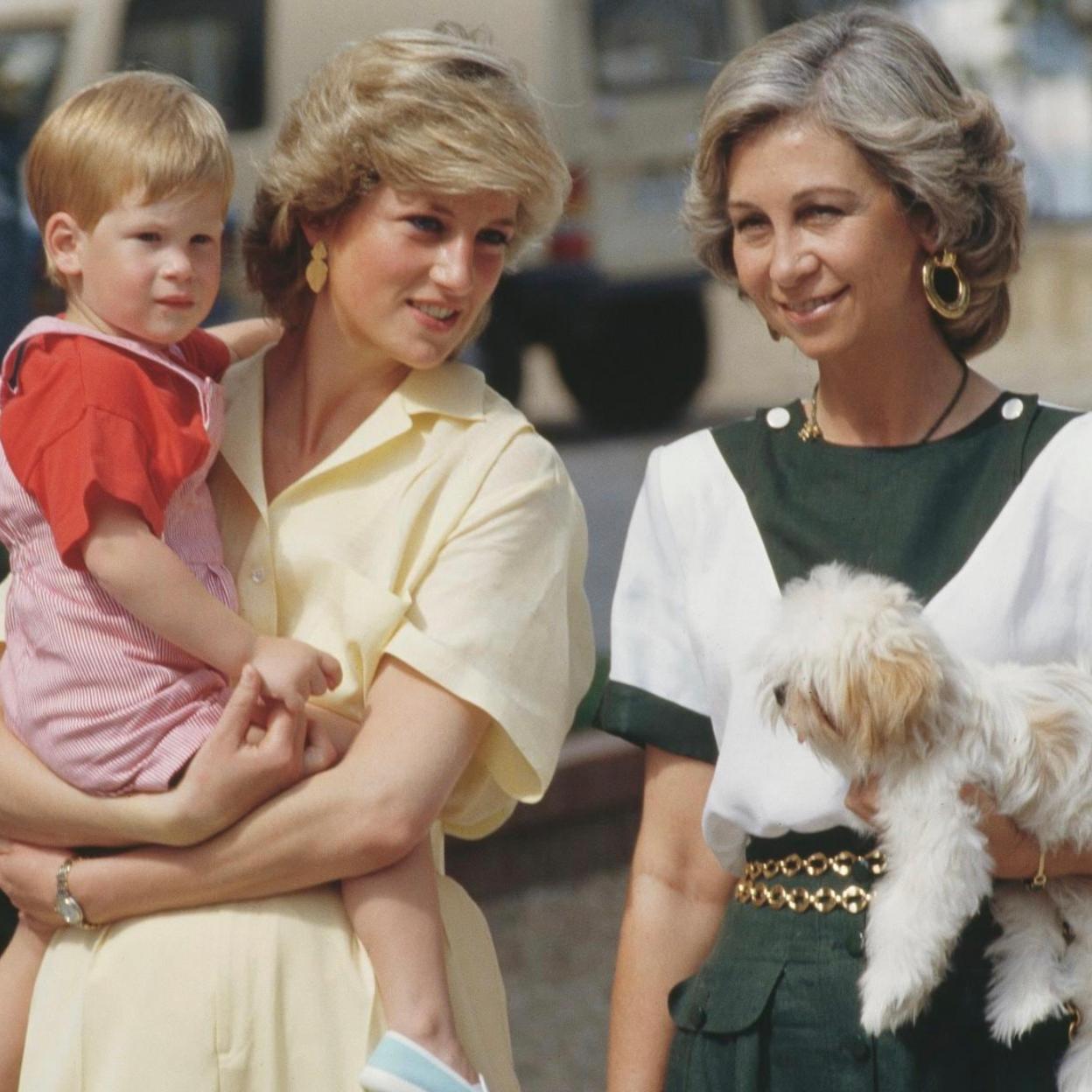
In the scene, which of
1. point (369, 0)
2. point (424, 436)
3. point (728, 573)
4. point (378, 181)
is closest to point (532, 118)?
point (378, 181)

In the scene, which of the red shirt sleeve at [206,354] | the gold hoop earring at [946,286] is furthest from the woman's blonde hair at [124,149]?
the gold hoop earring at [946,286]

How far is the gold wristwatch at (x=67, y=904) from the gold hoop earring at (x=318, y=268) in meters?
0.85

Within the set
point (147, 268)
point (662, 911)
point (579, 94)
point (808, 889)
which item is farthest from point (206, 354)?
point (579, 94)

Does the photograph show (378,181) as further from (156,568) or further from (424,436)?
(156,568)

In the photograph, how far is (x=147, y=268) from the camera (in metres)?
2.99

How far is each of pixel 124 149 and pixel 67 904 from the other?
0.96 m

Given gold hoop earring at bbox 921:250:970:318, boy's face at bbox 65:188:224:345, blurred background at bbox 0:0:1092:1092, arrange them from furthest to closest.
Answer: blurred background at bbox 0:0:1092:1092 → gold hoop earring at bbox 921:250:970:318 → boy's face at bbox 65:188:224:345

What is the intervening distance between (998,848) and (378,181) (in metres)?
1.18

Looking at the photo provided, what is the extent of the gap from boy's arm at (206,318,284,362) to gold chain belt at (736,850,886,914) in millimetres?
1046

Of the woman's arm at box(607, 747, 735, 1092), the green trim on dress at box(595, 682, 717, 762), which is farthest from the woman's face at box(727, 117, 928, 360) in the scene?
the woman's arm at box(607, 747, 735, 1092)

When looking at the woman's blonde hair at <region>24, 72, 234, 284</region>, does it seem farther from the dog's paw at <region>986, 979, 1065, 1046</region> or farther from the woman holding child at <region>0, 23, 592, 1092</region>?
the dog's paw at <region>986, 979, 1065, 1046</region>

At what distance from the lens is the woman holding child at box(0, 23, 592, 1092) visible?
9.42 ft

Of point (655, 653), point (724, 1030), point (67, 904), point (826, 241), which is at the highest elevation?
point (826, 241)

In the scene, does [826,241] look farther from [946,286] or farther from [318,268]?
[318,268]
